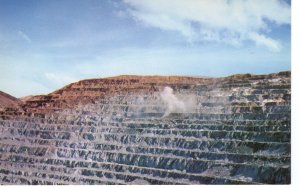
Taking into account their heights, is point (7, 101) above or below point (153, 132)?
above

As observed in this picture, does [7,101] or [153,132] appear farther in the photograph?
[7,101]

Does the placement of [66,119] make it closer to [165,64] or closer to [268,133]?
[165,64]

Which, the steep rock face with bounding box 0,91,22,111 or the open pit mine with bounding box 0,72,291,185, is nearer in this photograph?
the open pit mine with bounding box 0,72,291,185

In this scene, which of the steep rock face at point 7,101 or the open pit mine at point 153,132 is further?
the steep rock face at point 7,101
